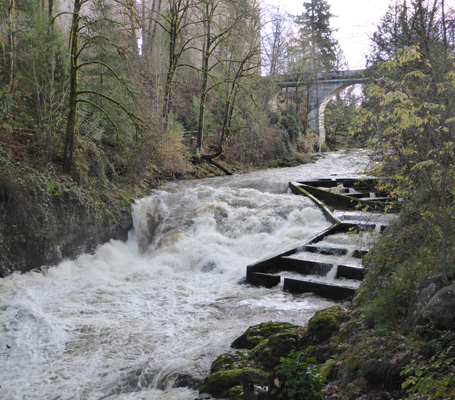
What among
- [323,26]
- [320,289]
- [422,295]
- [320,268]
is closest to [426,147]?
[422,295]

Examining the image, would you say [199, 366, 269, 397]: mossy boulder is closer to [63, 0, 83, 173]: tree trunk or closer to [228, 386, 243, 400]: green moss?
[228, 386, 243, 400]: green moss

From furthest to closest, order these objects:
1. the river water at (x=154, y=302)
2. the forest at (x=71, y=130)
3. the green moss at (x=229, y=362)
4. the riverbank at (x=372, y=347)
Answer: the forest at (x=71, y=130) < the river water at (x=154, y=302) < the green moss at (x=229, y=362) < the riverbank at (x=372, y=347)

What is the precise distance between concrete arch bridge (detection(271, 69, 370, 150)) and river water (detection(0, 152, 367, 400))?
80.6 feet

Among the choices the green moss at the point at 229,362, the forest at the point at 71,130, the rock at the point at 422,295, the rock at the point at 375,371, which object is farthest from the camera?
the forest at the point at 71,130

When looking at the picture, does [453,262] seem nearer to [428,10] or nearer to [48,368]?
[48,368]

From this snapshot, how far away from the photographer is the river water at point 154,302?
4.95 m

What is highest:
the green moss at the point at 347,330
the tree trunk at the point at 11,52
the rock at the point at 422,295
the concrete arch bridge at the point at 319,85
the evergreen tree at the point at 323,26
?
the evergreen tree at the point at 323,26

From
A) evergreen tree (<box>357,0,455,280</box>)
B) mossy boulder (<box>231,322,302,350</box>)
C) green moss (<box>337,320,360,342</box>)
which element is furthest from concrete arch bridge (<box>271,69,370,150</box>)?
green moss (<box>337,320,360,342</box>)

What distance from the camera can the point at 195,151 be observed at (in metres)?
20.5

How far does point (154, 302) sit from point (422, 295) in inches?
198

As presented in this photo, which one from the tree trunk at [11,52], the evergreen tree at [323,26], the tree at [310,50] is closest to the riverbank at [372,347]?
the tree trunk at [11,52]

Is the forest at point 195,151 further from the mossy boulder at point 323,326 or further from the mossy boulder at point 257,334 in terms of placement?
the mossy boulder at point 257,334

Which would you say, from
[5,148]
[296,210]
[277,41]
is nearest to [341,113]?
[277,41]

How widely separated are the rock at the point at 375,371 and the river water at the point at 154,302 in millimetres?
2033
